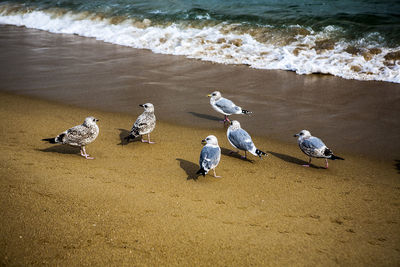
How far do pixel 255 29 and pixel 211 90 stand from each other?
18.0 ft

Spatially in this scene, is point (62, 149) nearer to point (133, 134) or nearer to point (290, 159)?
point (133, 134)

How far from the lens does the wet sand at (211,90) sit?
20.6 ft

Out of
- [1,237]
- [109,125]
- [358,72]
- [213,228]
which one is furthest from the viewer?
[358,72]

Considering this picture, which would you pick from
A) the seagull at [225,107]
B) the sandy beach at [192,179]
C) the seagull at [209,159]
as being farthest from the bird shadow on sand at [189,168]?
the seagull at [225,107]

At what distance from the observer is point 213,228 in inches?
136

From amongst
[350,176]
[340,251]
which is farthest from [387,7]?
[340,251]

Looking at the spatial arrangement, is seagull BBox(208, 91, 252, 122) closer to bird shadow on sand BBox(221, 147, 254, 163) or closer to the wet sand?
the wet sand

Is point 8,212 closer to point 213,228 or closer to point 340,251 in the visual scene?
point 213,228

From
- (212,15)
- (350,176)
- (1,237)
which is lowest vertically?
(350,176)

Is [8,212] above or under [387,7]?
under

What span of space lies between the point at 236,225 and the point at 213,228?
255 millimetres

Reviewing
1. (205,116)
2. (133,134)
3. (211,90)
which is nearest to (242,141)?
(133,134)

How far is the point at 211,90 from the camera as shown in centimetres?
827

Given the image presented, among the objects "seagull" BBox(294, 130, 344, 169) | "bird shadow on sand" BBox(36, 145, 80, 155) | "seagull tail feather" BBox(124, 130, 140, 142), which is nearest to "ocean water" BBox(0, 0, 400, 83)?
"seagull" BBox(294, 130, 344, 169)
